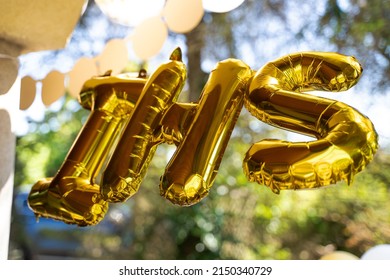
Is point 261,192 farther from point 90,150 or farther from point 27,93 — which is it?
point 90,150

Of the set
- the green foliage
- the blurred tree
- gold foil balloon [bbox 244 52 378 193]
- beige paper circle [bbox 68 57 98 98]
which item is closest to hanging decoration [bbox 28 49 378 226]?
gold foil balloon [bbox 244 52 378 193]

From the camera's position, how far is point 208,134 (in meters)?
0.72

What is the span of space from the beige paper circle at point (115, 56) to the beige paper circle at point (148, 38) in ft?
0.13

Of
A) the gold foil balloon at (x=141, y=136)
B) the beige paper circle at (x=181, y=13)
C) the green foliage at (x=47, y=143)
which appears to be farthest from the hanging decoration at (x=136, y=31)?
the green foliage at (x=47, y=143)

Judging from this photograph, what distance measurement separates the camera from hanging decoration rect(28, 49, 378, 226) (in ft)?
1.96

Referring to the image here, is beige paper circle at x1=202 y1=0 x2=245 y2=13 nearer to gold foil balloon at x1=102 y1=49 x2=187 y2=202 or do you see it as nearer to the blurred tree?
gold foil balloon at x1=102 y1=49 x2=187 y2=202

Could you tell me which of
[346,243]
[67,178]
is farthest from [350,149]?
[346,243]

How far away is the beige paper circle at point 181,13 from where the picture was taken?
5.13 feet

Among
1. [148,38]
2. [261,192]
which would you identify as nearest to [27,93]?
[148,38]

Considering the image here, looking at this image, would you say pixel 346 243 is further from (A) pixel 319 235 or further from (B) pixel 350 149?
(B) pixel 350 149

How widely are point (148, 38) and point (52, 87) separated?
0.32 meters

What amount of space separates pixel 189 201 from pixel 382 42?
6.82ft

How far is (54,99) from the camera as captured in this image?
4.69ft

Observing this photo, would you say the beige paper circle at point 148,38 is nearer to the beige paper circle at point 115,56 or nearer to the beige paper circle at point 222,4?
the beige paper circle at point 115,56
